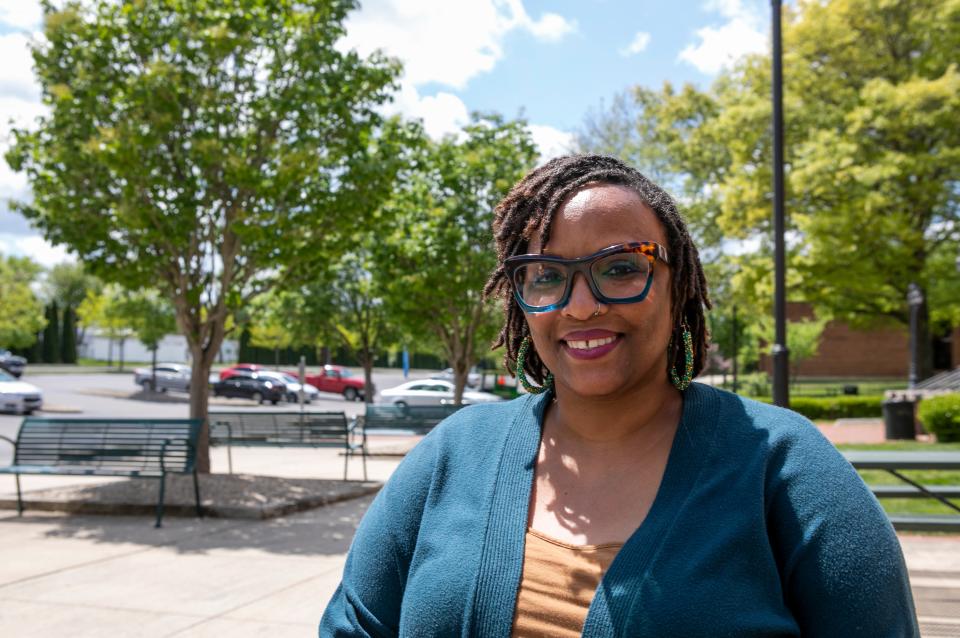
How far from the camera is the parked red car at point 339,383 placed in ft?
133

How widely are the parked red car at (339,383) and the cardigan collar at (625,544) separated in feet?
128

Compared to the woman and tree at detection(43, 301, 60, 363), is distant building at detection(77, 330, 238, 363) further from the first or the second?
the woman

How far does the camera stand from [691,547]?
1.41 m

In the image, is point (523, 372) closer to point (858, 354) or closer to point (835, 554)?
point (835, 554)

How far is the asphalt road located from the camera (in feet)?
91.6

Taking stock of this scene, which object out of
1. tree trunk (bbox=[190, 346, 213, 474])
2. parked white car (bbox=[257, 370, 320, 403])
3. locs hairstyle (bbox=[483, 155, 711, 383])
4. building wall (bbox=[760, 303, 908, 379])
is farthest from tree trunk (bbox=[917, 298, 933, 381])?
building wall (bbox=[760, 303, 908, 379])

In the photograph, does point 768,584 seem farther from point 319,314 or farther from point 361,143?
point 319,314

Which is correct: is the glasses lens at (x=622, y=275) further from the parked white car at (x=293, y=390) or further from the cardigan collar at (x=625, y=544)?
the parked white car at (x=293, y=390)

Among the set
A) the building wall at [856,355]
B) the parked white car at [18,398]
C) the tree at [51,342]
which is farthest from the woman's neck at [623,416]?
the tree at [51,342]

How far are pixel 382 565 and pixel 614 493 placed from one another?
1.49 feet

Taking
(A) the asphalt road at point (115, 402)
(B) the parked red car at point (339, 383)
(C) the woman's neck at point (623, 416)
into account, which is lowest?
(A) the asphalt road at point (115, 402)

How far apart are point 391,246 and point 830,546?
15549mm

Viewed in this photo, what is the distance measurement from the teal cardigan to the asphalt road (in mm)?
20912

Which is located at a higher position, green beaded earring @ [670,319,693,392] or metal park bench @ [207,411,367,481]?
green beaded earring @ [670,319,693,392]
